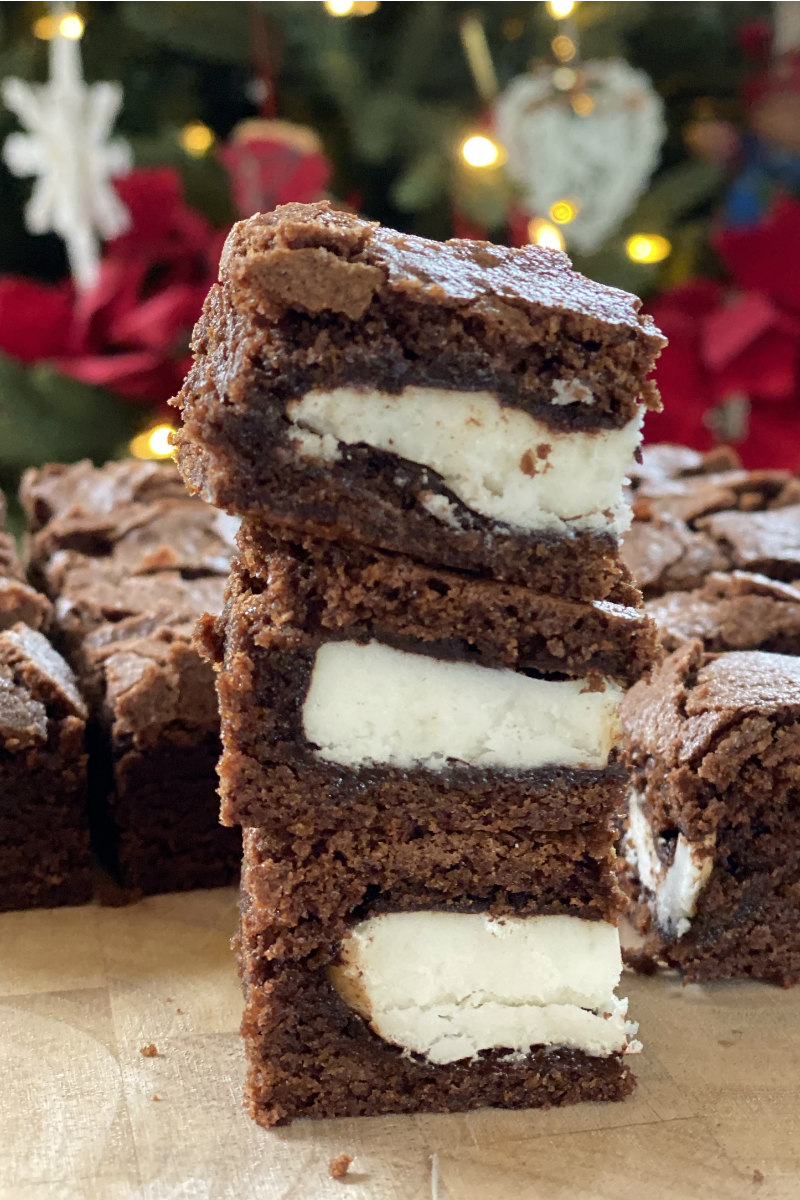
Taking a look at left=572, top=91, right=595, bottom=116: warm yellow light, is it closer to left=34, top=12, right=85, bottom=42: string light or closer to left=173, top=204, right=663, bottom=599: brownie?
left=34, top=12, right=85, bottom=42: string light

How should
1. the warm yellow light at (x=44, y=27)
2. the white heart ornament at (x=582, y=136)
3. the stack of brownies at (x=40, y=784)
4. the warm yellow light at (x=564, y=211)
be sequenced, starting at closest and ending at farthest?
1. the stack of brownies at (x=40, y=784)
2. the white heart ornament at (x=582, y=136)
3. the warm yellow light at (x=564, y=211)
4. the warm yellow light at (x=44, y=27)

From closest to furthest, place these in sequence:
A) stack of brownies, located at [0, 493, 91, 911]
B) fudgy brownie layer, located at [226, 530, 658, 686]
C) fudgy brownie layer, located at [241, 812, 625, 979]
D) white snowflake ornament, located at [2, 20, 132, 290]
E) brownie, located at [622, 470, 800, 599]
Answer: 1. fudgy brownie layer, located at [226, 530, 658, 686]
2. fudgy brownie layer, located at [241, 812, 625, 979]
3. stack of brownies, located at [0, 493, 91, 911]
4. brownie, located at [622, 470, 800, 599]
5. white snowflake ornament, located at [2, 20, 132, 290]

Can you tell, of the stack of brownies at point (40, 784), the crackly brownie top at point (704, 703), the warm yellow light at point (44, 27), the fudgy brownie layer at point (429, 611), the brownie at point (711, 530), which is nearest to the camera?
the fudgy brownie layer at point (429, 611)

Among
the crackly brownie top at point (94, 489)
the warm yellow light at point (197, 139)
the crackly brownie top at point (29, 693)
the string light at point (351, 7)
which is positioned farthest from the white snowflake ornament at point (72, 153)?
the crackly brownie top at point (29, 693)

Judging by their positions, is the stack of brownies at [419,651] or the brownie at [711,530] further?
the brownie at [711,530]

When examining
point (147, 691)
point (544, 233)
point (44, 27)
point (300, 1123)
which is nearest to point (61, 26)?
point (44, 27)

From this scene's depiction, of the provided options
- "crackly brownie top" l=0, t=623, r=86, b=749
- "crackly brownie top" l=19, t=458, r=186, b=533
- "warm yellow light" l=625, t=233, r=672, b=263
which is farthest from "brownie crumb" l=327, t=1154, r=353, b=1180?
"warm yellow light" l=625, t=233, r=672, b=263

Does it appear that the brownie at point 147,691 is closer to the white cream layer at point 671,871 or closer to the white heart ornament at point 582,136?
the white cream layer at point 671,871

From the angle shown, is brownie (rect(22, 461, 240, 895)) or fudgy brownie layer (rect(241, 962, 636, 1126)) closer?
fudgy brownie layer (rect(241, 962, 636, 1126))
